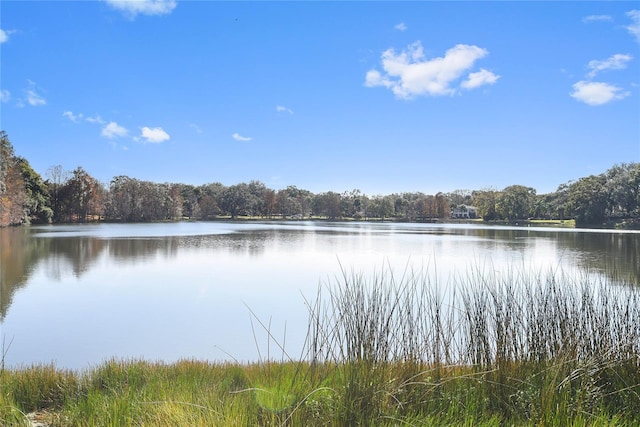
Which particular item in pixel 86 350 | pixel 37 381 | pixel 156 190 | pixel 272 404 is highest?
pixel 156 190

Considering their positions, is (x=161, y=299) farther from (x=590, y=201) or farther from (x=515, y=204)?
(x=515, y=204)

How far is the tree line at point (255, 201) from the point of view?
43719mm

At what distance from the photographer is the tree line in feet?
143

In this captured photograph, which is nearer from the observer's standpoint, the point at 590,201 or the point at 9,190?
the point at 9,190

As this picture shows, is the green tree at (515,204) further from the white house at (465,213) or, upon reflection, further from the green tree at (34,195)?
the green tree at (34,195)

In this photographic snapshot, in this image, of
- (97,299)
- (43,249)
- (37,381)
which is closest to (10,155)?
(43,249)

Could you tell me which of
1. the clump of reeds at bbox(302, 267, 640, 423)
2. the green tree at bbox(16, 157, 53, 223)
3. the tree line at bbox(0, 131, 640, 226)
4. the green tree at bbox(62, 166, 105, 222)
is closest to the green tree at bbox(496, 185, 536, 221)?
the tree line at bbox(0, 131, 640, 226)

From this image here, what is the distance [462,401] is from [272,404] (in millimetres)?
1516

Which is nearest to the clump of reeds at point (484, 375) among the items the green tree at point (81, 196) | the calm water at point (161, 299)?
the calm water at point (161, 299)

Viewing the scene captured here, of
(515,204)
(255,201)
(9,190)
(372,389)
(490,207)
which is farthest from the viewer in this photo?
(255,201)

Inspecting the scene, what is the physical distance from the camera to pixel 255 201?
8081cm

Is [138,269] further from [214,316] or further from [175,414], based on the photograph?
[175,414]

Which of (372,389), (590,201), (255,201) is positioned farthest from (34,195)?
(590,201)

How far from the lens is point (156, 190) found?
63.9 meters
